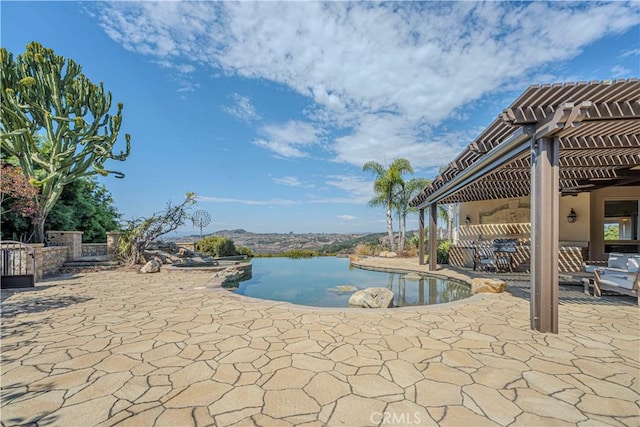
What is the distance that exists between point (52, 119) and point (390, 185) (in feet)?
49.4

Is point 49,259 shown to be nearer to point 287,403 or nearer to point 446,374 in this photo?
point 287,403

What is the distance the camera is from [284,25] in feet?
25.0

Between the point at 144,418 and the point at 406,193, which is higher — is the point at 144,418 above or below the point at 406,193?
below

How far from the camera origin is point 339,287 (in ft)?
26.8

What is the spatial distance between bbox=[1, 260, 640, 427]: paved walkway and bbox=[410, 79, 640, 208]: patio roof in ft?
8.89

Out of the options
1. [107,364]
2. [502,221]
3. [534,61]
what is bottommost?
[107,364]

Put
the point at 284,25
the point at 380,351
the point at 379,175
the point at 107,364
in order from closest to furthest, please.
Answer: the point at 107,364 → the point at 380,351 → the point at 284,25 → the point at 379,175

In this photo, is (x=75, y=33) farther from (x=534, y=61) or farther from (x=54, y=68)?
(x=534, y=61)

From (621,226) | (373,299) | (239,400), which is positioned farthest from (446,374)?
(621,226)

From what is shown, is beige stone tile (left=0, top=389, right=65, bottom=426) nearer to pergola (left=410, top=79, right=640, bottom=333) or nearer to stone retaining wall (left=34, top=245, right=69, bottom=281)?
pergola (left=410, top=79, right=640, bottom=333)

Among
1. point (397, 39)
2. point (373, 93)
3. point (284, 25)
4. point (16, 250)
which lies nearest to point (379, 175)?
point (373, 93)

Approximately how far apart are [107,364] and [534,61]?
11065mm

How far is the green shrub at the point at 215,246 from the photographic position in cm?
1568

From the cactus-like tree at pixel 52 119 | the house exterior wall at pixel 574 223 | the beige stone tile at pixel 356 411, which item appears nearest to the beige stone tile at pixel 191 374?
the beige stone tile at pixel 356 411
